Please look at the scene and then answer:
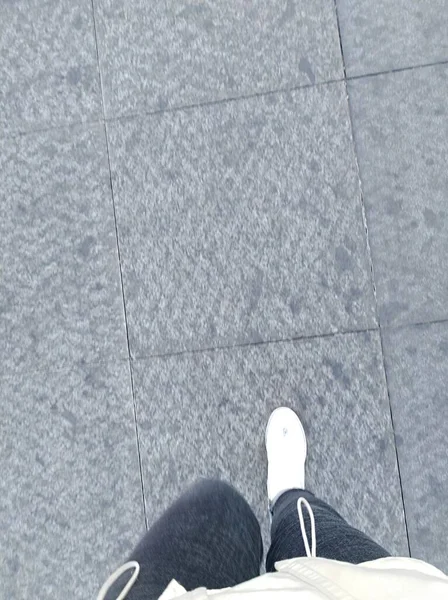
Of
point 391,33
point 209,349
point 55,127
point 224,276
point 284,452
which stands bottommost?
point 284,452

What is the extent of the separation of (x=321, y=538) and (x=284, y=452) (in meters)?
0.40

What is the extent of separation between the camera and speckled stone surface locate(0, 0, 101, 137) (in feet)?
6.09

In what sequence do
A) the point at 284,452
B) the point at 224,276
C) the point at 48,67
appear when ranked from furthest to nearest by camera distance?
the point at 48,67 < the point at 224,276 < the point at 284,452

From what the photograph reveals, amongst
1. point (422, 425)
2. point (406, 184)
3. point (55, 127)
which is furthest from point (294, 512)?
point (55, 127)

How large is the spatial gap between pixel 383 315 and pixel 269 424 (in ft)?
1.28

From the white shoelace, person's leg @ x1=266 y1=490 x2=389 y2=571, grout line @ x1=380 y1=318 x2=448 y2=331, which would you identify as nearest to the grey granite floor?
grout line @ x1=380 y1=318 x2=448 y2=331

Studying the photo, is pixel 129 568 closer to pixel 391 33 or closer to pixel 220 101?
pixel 220 101

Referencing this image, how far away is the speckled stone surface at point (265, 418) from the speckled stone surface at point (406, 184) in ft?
0.52

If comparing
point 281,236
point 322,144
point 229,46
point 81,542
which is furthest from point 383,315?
point 81,542

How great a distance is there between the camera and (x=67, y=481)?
5.80 ft

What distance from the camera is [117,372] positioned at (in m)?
1.78

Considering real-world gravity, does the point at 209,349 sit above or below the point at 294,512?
above

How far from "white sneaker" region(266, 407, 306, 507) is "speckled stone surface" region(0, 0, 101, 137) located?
933 millimetres

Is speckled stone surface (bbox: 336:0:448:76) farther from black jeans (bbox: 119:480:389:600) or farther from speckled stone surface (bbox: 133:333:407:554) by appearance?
black jeans (bbox: 119:480:389:600)
